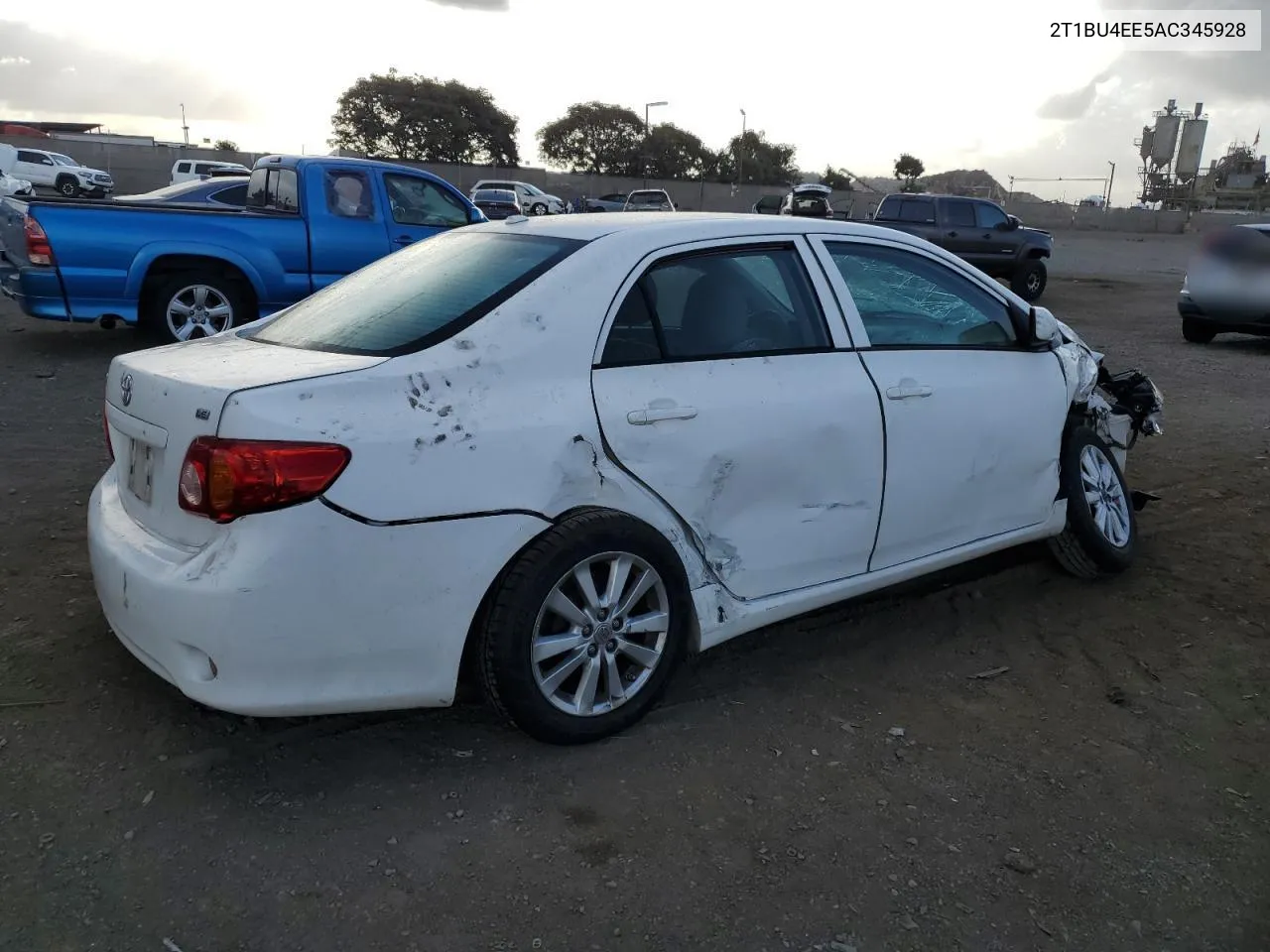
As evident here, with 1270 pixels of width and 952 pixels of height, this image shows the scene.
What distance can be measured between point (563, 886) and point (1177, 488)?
5034 mm

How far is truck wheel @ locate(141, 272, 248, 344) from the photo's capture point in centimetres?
865

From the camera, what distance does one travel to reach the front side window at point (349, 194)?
9.45 meters

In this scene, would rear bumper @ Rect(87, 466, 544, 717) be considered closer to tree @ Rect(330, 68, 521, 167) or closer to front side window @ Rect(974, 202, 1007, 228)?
front side window @ Rect(974, 202, 1007, 228)

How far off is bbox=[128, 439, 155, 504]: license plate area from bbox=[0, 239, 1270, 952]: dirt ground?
2.48ft

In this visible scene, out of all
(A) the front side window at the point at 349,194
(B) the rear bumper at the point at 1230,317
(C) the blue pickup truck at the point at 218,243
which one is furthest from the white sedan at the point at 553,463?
(B) the rear bumper at the point at 1230,317

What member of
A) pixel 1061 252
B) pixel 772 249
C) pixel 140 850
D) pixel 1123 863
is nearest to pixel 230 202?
pixel 772 249

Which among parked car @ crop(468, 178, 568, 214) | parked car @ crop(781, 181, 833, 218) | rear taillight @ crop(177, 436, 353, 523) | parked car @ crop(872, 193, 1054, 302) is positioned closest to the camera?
rear taillight @ crop(177, 436, 353, 523)

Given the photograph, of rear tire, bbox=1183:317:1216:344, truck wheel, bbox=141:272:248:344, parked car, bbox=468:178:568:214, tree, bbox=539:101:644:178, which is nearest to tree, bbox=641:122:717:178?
tree, bbox=539:101:644:178

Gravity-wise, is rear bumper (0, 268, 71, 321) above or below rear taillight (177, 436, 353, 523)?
below

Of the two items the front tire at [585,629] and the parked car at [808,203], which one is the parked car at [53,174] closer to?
the parked car at [808,203]

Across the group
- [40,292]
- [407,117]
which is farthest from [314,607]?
[407,117]

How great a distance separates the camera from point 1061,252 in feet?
107

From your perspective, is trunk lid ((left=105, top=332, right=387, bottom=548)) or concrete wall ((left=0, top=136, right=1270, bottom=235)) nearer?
trunk lid ((left=105, top=332, right=387, bottom=548))

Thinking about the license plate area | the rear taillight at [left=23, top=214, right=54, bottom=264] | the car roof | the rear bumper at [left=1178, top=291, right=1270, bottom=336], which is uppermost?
the car roof
